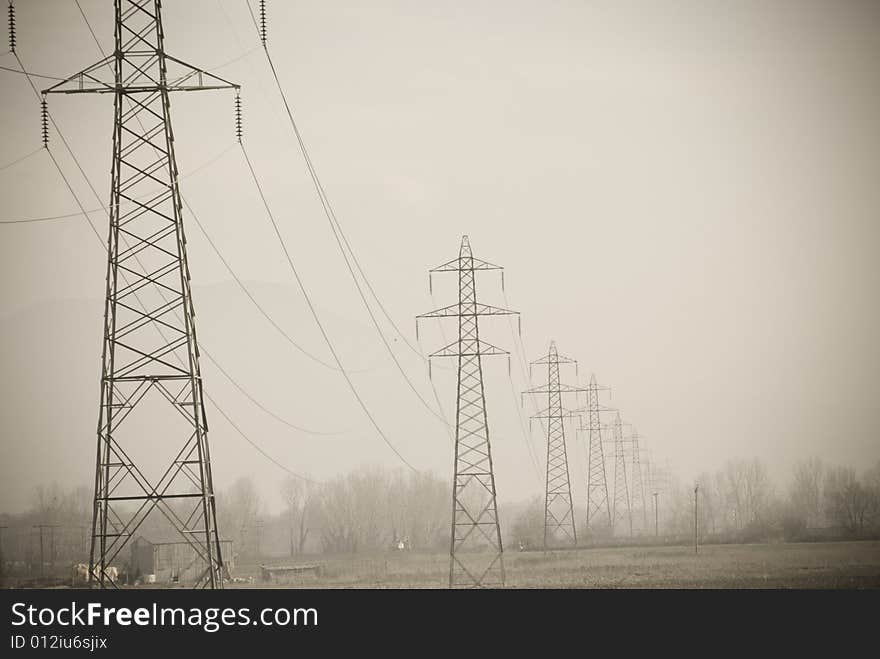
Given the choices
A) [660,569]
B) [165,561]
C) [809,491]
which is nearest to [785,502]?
[809,491]

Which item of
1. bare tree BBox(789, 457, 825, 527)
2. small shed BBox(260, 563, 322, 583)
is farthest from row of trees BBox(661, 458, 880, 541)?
small shed BBox(260, 563, 322, 583)

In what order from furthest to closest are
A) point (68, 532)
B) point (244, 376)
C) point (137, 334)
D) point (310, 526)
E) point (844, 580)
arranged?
point (244, 376) < point (137, 334) < point (310, 526) < point (68, 532) < point (844, 580)

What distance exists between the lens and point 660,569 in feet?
141

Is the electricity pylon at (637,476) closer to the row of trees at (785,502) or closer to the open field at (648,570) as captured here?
the row of trees at (785,502)

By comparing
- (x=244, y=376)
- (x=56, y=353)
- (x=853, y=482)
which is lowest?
(x=853, y=482)

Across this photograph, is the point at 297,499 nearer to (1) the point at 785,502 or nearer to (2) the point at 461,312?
(1) the point at 785,502

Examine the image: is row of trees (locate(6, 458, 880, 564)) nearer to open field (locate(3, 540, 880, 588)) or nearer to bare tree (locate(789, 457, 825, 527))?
bare tree (locate(789, 457, 825, 527))

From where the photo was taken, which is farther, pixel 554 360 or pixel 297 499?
pixel 297 499

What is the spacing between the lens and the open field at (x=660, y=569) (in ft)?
113

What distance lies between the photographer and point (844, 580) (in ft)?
106

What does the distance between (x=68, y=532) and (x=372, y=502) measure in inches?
1256
